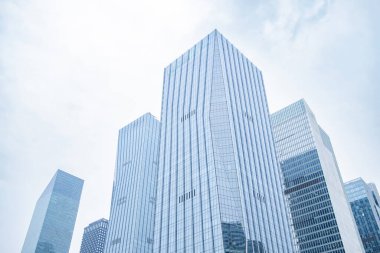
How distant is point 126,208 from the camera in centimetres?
19612

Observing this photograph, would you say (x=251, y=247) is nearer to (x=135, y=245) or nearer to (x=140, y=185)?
(x=135, y=245)

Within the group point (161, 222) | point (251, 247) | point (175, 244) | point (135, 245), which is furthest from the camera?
point (135, 245)

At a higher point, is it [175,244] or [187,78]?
[187,78]

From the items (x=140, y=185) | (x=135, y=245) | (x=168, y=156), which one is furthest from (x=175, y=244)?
(x=140, y=185)

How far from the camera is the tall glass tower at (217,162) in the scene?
11281 cm

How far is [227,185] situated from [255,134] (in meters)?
37.0

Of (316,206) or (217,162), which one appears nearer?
(217,162)

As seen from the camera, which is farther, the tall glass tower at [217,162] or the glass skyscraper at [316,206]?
the glass skyscraper at [316,206]

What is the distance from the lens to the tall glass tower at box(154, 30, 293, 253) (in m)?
113

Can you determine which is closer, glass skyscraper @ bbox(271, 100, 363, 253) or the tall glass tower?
the tall glass tower

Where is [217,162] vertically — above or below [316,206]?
below

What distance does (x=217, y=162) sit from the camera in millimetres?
124062

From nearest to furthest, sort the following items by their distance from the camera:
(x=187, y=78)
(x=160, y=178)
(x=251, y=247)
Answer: (x=251, y=247)
(x=160, y=178)
(x=187, y=78)

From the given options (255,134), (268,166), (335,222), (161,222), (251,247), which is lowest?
(251,247)
